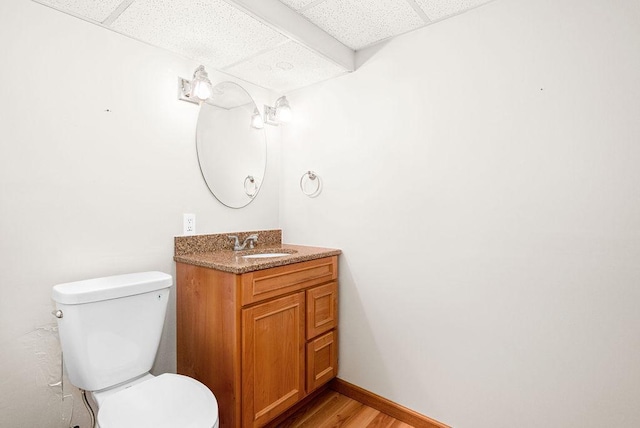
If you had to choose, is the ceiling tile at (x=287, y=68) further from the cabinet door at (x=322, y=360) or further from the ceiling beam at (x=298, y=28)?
the cabinet door at (x=322, y=360)

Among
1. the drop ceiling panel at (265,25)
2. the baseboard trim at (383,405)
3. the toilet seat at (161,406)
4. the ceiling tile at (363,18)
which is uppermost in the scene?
the ceiling tile at (363,18)

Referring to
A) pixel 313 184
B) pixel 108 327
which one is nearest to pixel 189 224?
pixel 108 327

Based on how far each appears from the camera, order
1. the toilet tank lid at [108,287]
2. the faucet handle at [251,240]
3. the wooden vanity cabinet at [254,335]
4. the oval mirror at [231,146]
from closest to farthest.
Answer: the toilet tank lid at [108,287] → the wooden vanity cabinet at [254,335] → the oval mirror at [231,146] → the faucet handle at [251,240]

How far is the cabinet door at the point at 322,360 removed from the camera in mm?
1899

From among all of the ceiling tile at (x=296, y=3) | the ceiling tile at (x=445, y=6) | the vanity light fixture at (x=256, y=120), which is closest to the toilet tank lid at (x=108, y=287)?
the vanity light fixture at (x=256, y=120)

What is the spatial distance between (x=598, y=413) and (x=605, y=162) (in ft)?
3.27

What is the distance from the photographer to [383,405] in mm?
1916

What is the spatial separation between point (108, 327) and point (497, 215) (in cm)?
175

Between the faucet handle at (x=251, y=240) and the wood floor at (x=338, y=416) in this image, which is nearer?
the wood floor at (x=338, y=416)

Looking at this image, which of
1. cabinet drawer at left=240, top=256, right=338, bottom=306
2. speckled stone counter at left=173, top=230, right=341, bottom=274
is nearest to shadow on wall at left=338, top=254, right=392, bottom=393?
cabinet drawer at left=240, top=256, right=338, bottom=306

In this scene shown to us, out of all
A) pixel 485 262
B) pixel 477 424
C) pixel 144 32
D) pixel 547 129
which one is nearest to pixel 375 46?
pixel 547 129

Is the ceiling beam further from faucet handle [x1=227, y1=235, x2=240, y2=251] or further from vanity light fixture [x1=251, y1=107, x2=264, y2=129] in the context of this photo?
faucet handle [x1=227, y1=235, x2=240, y2=251]

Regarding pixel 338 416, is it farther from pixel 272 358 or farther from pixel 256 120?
pixel 256 120

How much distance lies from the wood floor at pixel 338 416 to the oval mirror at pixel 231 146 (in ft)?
4.26
